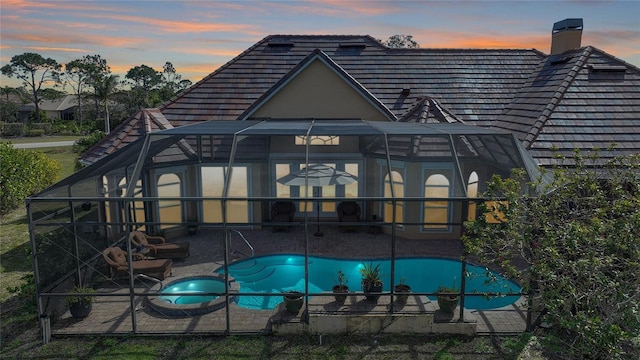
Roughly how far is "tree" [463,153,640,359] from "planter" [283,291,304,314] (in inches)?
163

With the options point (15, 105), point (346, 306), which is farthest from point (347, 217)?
point (15, 105)

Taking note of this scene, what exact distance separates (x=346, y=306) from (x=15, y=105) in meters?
78.6

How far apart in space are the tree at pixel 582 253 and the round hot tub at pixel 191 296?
648 cm

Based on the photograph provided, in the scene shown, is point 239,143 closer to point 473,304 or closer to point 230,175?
point 230,175

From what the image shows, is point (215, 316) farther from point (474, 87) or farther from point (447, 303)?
point (474, 87)

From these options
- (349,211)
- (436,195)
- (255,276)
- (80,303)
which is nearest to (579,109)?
(436,195)

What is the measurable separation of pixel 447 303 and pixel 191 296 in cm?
682

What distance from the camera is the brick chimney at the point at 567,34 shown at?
20578 mm

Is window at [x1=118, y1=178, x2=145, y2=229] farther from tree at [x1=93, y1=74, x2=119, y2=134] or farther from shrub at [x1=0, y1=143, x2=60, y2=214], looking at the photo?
tree at [x1=93, y1=74, x2=119, y2=134]

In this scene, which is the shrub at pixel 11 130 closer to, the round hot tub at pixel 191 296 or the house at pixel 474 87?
the house at pixel 474 87

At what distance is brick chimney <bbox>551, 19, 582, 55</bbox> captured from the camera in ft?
67.5

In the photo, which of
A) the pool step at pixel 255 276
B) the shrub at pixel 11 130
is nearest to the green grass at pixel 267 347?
the pool step at pixel 255 276

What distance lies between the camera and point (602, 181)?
31.1ft

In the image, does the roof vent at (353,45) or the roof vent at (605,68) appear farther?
the roof vent at (353,45)
